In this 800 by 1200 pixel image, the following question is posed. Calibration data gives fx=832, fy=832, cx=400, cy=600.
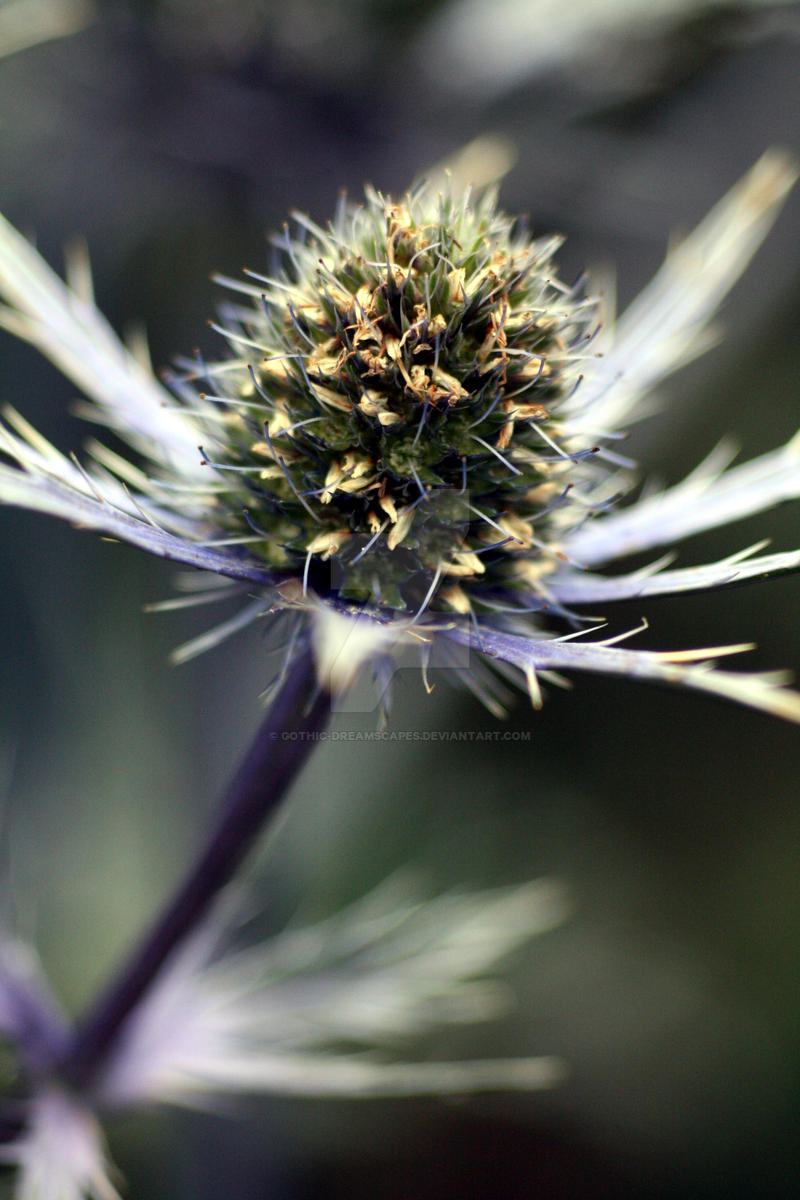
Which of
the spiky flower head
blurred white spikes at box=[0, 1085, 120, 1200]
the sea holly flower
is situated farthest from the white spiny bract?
blurred white spikes at box=[0, 1085, 120, 1200]

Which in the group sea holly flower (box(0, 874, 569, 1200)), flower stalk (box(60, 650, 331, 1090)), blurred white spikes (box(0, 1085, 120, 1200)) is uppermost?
flower stalk (box(60, 650, 331, 1090))

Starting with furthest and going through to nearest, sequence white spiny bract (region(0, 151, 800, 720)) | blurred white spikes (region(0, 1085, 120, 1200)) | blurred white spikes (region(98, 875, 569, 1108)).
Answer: blurred white spikes (region(98, 875, 569, 1108)) → blurred white spikes (region(0, 1085, 120, 1200)) → white spiny bract (region(0, 151, 800, 720))

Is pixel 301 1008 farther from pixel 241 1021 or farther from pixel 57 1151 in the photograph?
pixel 57 1151

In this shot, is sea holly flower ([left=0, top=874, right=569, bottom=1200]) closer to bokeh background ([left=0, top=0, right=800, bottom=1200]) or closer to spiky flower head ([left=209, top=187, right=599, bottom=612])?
bokeh background ([left=0, top=0, right=800, bottom=1200])

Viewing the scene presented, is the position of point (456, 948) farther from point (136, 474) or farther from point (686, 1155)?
point (136, 474)

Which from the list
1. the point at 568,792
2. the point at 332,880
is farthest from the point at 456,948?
the point at 568,792

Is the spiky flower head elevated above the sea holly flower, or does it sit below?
above

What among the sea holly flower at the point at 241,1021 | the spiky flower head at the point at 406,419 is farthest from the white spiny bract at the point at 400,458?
the sea holly flower at the point at 241,1021
